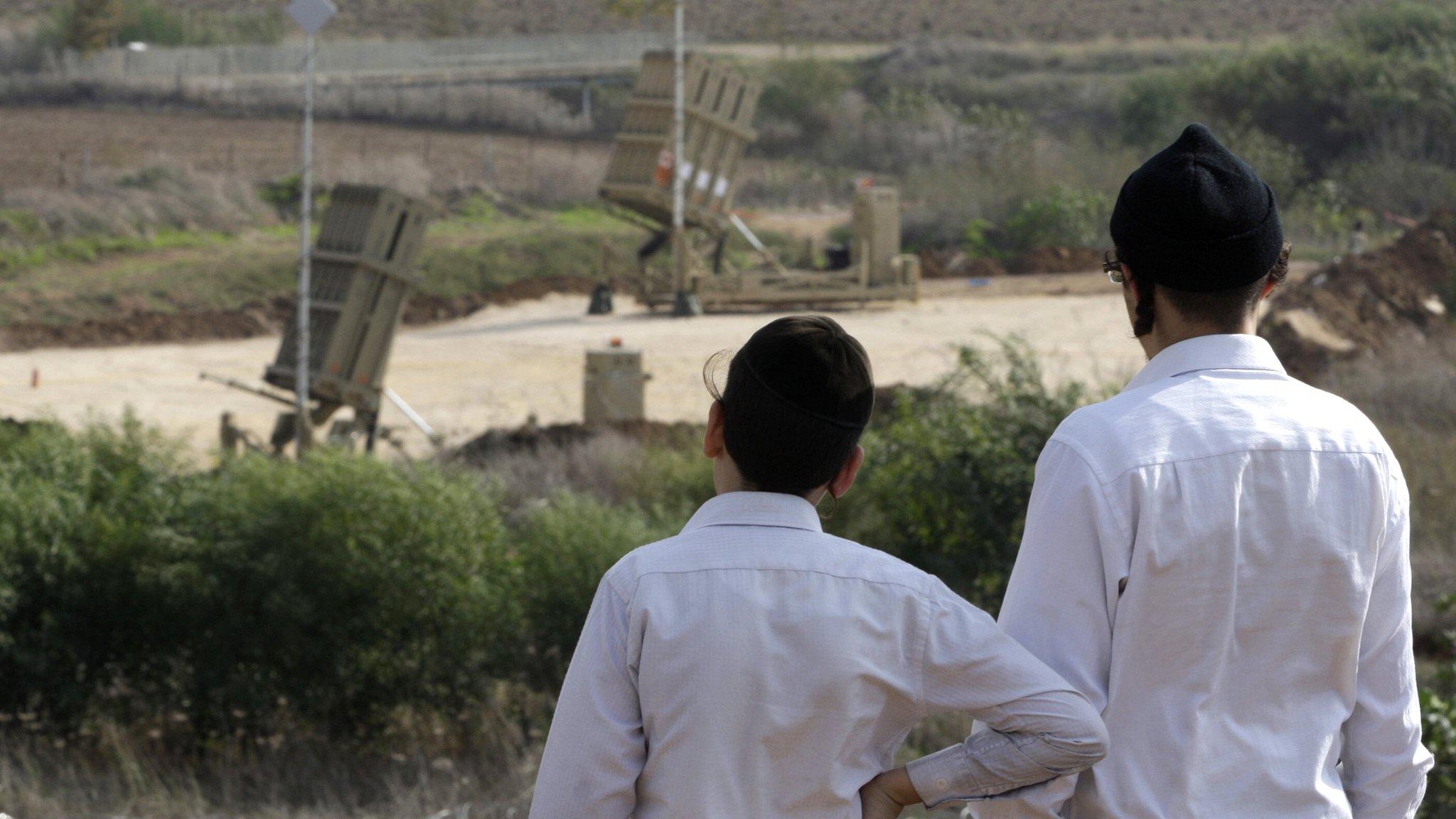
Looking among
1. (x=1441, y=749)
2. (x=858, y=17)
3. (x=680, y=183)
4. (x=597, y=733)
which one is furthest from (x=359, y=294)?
(x=858, y=17)

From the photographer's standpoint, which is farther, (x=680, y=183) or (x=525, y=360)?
(x=680, y=183)

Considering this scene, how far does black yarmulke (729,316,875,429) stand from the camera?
7.12 ft

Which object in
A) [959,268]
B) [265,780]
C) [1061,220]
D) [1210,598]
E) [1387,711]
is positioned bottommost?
[265,780]

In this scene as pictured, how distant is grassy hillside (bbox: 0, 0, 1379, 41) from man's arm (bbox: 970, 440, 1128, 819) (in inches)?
2743

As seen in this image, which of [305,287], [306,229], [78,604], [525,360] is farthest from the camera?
[525,360]

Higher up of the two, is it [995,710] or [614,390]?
[995,710]

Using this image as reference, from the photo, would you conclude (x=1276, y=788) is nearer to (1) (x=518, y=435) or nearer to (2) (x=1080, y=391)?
(2) (x=1080, y=391)

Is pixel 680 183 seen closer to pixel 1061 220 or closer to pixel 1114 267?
pixel 1061 220

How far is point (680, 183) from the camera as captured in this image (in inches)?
822

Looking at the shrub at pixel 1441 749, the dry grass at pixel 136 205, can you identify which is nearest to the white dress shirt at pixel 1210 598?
the shrub at pixel 1441 749

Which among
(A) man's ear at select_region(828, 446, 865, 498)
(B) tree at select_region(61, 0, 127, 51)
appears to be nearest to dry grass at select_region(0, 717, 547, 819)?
(A) man's ear at select_region(828, 446, 865, 498)

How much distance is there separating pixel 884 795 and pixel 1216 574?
0.53 metres

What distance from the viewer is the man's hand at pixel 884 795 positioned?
219 cm

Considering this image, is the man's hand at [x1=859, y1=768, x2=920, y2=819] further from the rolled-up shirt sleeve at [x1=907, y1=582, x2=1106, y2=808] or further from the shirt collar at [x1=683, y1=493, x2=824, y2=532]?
the shirt collar at [x1=683, y1=493, x2=824, y2=532]
